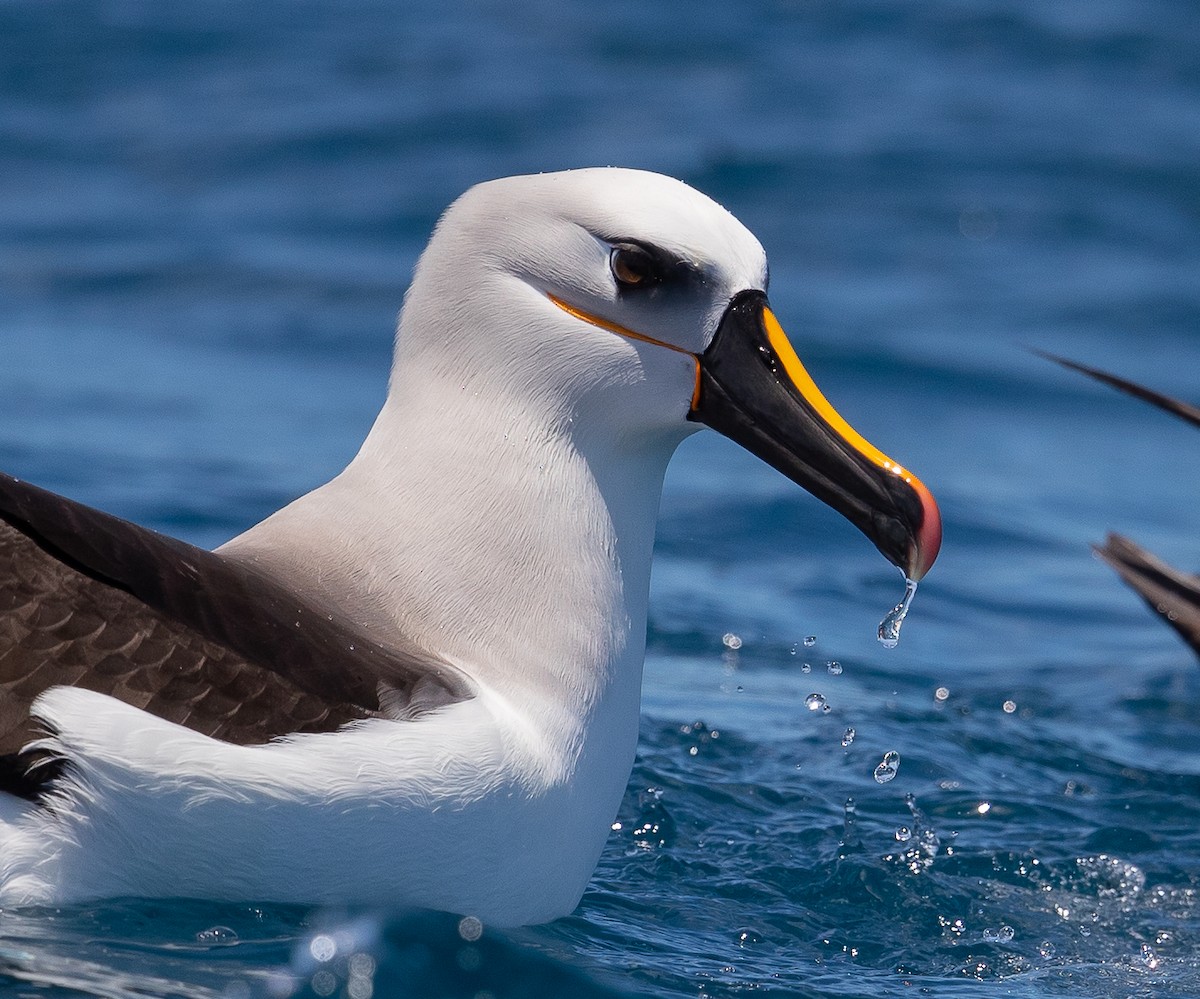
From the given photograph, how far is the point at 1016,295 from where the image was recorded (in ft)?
45.2

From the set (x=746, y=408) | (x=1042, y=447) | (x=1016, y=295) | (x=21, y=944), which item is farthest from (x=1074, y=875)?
(x=1016, y=295)

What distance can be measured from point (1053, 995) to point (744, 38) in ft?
Answer: 42.9

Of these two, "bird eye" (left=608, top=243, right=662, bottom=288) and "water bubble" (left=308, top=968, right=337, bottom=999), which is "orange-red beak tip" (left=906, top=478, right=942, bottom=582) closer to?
"bird eye" (left=608, top=243, right=662, bottom=288)

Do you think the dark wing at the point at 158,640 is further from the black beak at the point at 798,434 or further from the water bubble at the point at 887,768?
the water bubble at the point at 887,768

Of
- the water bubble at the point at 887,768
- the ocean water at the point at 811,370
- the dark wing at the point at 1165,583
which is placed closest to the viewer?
the dark wing at the point at 1165,583

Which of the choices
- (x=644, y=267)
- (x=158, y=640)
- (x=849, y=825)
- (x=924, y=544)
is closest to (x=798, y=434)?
(x=924, y=544)

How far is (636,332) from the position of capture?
4.64 metres

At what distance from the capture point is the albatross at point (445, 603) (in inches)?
156

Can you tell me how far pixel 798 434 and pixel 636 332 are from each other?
0.48m

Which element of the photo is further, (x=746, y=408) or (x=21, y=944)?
(x=746, y=408)

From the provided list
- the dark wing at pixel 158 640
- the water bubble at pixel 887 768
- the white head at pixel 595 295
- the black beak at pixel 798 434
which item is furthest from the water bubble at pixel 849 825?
the dark wing at pixel 158 640

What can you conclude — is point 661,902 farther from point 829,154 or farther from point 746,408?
point 829,154

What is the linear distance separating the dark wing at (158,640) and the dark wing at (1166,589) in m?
1.64

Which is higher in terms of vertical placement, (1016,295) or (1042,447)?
(1016,295)
